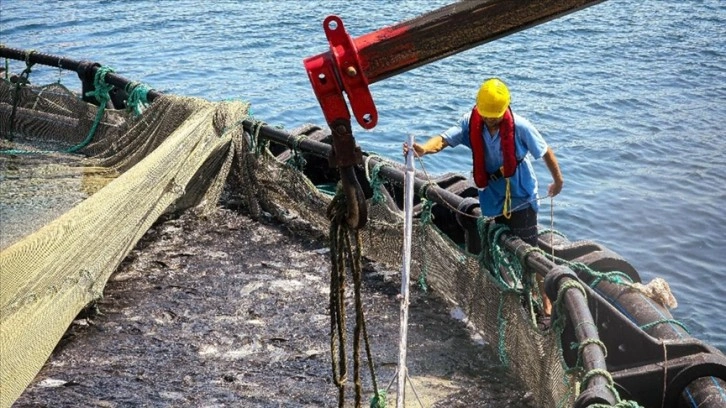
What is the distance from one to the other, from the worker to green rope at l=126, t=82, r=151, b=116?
4.88 meters

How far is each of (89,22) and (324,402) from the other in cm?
2279

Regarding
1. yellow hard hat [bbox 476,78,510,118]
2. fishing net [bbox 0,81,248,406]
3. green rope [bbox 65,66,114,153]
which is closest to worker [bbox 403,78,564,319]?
yellow hard hat [bbox 476,78,510,118]

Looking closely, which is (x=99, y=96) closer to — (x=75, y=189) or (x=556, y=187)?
(x=75, y=189)

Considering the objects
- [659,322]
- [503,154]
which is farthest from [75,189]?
[659,322]

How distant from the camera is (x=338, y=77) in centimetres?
365

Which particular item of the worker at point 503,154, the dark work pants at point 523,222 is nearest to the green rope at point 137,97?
the worker at point 503,154

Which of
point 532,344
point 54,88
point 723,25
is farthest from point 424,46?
point 723,25

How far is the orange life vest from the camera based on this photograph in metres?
6.98

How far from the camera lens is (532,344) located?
20.0 ft

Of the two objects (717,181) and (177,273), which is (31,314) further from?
(717,181)

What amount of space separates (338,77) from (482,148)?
12.0ft

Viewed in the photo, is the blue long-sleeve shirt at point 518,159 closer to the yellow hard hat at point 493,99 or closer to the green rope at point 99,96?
the yellow hard hat at point 493,99

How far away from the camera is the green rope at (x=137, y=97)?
10.8 m

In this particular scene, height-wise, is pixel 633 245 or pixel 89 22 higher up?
pixel 89 22
